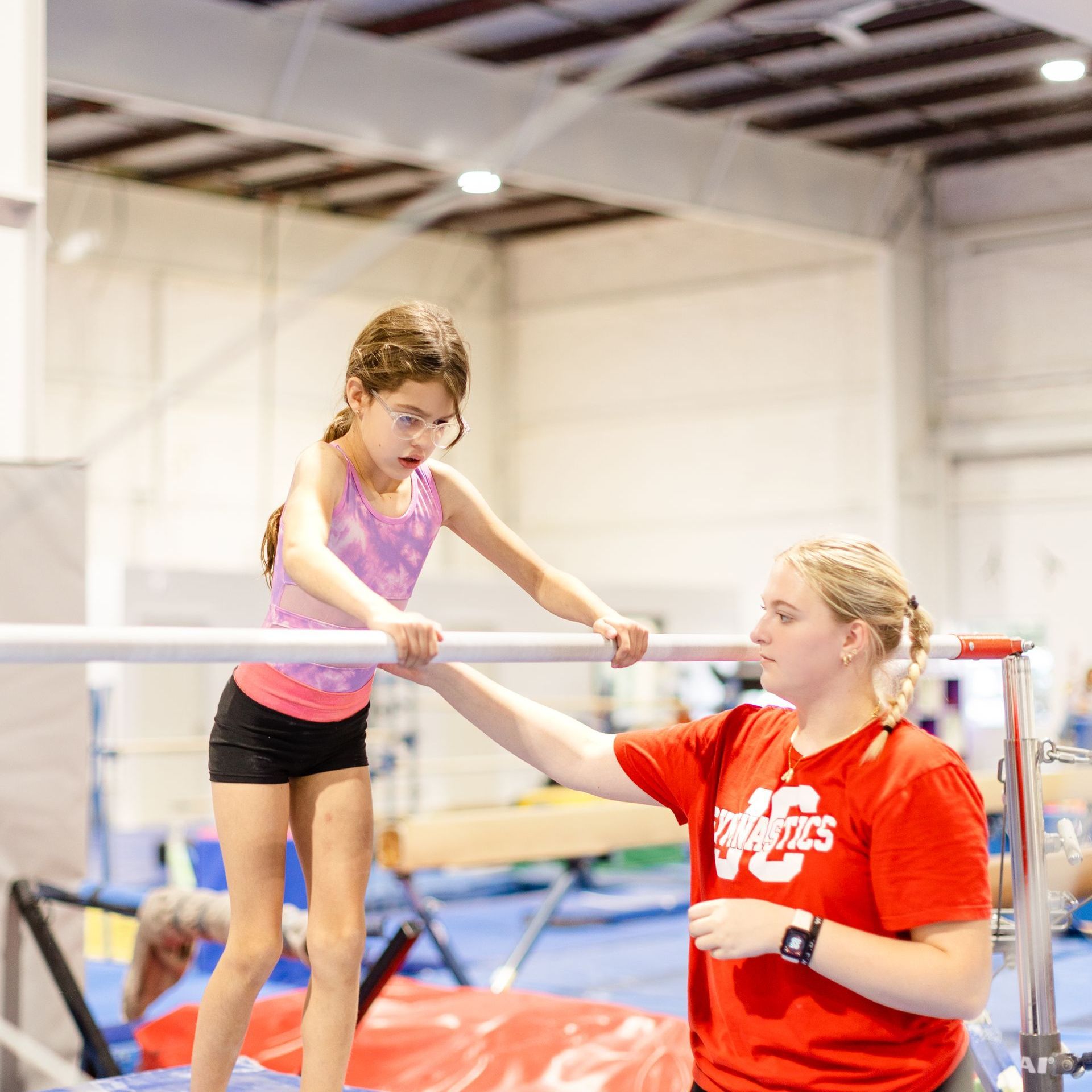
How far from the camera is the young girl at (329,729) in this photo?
211cm

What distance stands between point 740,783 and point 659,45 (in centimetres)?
881

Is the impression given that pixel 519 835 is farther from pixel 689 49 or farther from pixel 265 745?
pixel 689 49

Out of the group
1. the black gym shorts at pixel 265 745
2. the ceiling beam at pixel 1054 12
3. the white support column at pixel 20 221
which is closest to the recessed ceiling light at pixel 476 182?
the white support column at pixel 20 221

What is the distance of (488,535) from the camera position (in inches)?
94.7

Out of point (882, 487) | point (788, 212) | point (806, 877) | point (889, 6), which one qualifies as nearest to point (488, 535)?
point (806, 877)

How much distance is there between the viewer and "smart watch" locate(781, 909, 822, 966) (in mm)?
1762

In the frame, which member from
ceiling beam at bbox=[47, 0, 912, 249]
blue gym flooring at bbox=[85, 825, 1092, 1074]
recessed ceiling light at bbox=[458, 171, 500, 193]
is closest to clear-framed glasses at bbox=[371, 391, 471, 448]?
recessed ceiling light at bbox=[458, 171, 500, 193]

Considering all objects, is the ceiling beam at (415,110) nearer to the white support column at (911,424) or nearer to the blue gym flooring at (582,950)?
the white support column at (911,424)

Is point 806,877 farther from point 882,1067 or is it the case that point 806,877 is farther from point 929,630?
point 929,630

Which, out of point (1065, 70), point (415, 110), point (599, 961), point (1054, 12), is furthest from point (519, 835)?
point (1065, 70)

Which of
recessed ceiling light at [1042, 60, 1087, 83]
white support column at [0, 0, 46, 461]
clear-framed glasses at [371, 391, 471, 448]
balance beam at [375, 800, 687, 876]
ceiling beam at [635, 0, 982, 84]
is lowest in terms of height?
balance beam at [375, 800, 687, 876]

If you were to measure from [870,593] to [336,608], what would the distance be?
74 centimetres

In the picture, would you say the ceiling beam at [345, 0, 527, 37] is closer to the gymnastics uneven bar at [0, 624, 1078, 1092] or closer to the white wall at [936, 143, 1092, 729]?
the white wall at [936, 143, 1092, 729]

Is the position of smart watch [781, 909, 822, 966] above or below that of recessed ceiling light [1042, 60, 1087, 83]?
below
